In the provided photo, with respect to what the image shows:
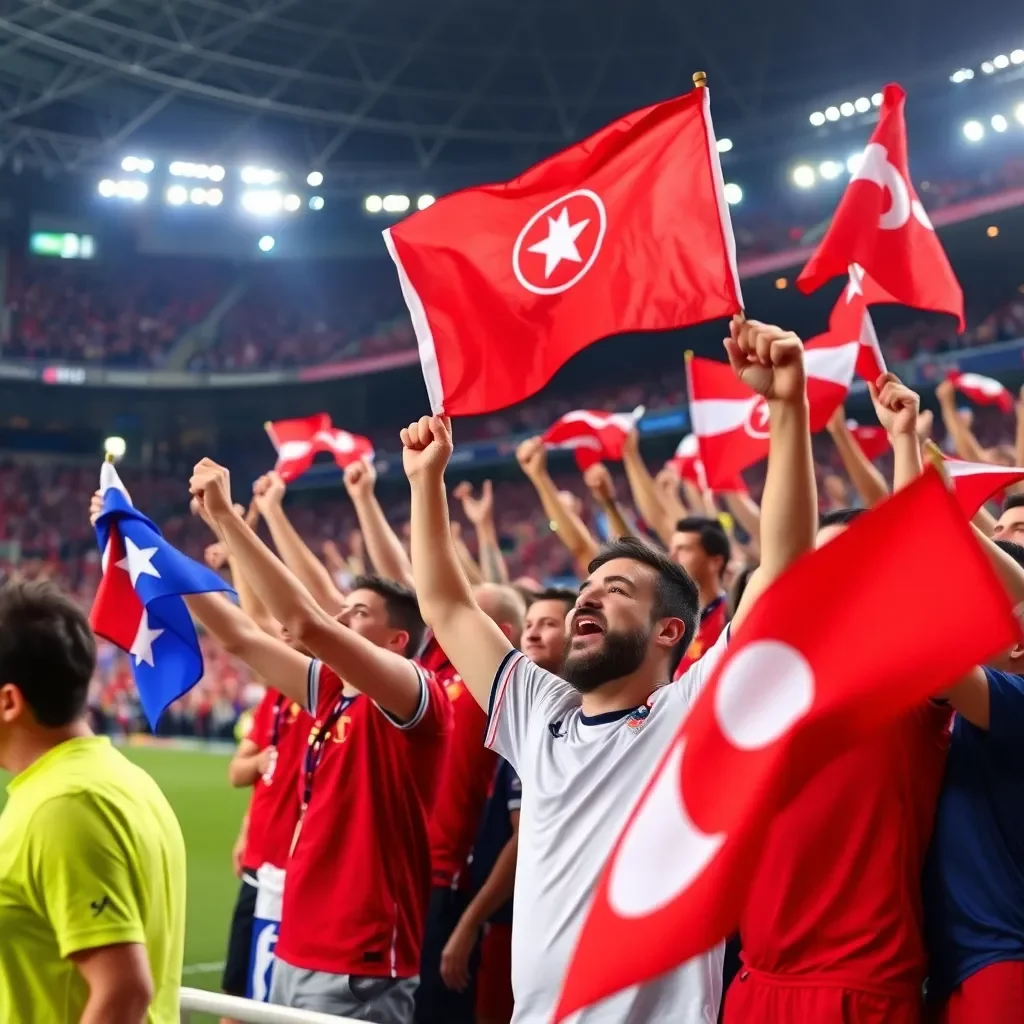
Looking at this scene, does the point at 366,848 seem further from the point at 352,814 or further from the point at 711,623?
the point at 711,623

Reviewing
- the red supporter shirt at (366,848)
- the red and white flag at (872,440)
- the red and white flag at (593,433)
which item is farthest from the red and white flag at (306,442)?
the red supporter shirt at (366,848)

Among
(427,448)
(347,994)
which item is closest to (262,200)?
(427,448)

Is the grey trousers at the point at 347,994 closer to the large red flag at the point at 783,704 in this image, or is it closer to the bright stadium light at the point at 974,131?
the large red flag at the point at 783,704

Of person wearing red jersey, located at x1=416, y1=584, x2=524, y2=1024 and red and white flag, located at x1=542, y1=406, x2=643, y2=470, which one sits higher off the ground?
red and white flag, located at x1=542, y1=406, x2=643, y2=470

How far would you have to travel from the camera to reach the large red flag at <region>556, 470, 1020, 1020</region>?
160 cm

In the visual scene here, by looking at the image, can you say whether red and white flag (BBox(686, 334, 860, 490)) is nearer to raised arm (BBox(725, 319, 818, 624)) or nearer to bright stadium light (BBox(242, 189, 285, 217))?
raised arm (BBox(725, 319, 818, 624))

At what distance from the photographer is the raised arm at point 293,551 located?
5008 millimetres

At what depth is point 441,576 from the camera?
3203mm

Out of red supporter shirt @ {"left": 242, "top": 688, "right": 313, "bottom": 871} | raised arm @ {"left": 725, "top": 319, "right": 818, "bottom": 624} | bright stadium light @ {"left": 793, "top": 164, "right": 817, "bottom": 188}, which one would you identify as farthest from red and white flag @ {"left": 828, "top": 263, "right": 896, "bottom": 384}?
bright stadium light @ {"left": 793, "top": 164, "right": 817, "bottom": 188}

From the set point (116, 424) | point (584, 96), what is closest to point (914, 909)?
point (584, 96)

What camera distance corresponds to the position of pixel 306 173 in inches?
1253

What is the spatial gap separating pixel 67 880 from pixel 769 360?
1.61m

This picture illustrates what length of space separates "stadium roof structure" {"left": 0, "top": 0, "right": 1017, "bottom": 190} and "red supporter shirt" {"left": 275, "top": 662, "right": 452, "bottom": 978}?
23188 millimetres

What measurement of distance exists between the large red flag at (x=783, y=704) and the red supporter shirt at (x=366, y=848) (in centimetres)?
186
